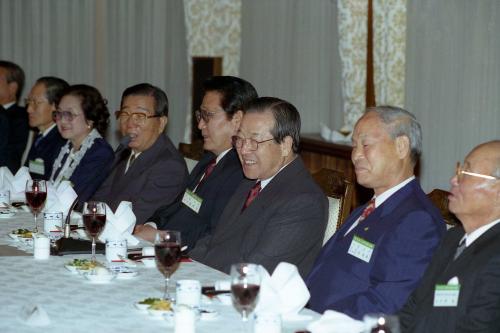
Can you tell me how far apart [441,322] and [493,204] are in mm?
395

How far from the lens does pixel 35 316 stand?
252cm

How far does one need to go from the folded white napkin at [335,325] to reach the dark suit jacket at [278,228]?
1098mm

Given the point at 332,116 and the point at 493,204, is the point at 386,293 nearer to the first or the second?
the point at 493,204

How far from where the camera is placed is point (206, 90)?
462 cm

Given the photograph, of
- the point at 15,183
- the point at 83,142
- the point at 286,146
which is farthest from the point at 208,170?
the point at 83,142

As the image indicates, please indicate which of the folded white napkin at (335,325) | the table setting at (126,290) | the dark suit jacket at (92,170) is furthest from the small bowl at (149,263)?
the dark suit jacket at (92,170)

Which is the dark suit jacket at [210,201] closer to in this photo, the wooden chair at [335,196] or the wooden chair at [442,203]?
the wooden chair at [335,196]

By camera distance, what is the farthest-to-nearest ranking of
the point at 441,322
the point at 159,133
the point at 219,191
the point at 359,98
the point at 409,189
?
the point at 359,98, the point at 159,133, the point at 219,191, the point at 409,189, the point at 441,322

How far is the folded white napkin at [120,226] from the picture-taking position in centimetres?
377

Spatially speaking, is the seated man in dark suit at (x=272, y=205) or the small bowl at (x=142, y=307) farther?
the seated man in dark suit at (x=272, y=205)

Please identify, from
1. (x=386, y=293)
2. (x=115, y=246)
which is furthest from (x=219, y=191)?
(x=386, y=293)

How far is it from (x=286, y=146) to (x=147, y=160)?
1.40 metres

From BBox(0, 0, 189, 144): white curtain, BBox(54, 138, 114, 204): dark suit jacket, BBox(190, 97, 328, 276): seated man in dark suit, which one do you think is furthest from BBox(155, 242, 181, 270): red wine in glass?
BBox(0, 0, 189, 144): white curtain

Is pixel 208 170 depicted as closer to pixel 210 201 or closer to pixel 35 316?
pixel 210 201
